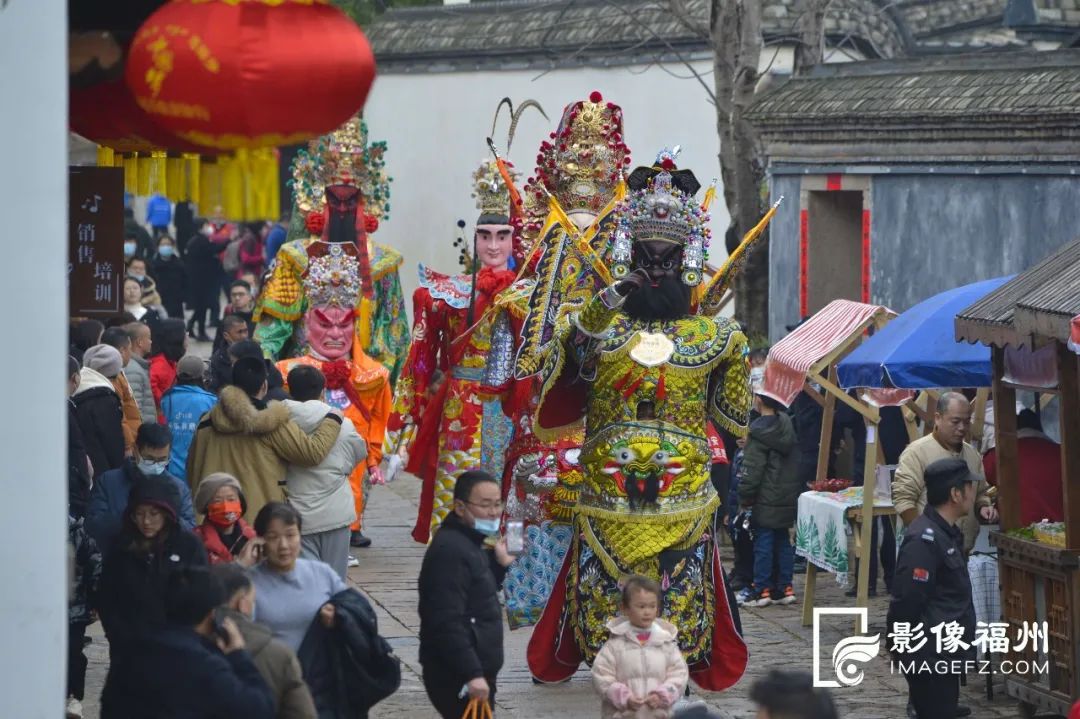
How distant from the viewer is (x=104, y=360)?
11.3 meters

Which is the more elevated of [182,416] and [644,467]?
[182,416]

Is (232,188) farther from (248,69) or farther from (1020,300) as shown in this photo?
(1020,300)

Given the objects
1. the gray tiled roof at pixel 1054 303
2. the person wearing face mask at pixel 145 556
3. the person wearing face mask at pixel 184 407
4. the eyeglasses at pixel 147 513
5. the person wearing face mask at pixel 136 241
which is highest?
the person wearing face mask at pixel 136 241

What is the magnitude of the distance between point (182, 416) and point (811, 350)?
11.8 ft

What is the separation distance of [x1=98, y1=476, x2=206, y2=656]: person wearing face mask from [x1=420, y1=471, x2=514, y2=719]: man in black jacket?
3.20 ft

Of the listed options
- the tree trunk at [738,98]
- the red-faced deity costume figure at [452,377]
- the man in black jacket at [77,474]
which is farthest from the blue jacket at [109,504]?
the tree trunk at [738,98]

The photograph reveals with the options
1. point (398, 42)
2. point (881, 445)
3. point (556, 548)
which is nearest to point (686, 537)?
point (556, 548)

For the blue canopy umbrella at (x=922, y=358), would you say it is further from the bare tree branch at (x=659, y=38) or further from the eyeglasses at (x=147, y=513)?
the bare tree branch at (x=659, y=38)

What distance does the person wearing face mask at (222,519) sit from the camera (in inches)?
339

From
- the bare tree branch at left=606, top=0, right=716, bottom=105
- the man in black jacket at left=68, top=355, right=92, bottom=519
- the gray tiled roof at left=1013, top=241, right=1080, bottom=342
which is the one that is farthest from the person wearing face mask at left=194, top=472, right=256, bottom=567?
the bare tree branch at left=606, top=0, right=716, bottom=105

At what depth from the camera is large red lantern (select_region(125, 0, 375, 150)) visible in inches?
227
